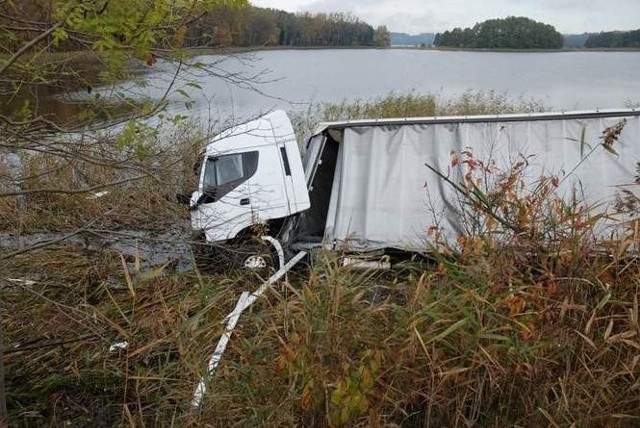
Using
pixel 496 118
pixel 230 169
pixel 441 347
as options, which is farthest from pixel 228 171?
pixel 441 347

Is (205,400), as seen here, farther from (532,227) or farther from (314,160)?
(314,160)

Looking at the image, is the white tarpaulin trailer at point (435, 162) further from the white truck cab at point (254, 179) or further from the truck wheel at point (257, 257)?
the truck wheel at point (257, 257)

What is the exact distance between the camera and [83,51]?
3.58 meters

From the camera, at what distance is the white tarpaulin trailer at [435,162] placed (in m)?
7.25

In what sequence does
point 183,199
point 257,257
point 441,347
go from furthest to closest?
point 183,199, point 257,257, point 441,347

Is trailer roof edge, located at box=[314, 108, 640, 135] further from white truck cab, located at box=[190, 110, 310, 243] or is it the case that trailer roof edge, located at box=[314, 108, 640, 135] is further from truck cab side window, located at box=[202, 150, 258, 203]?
truck cab side window, located at box=[202, 150, 258, 203]

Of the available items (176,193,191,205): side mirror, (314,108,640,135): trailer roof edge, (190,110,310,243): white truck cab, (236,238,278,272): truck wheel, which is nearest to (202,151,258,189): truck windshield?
(190,110,310,243): white truck cab

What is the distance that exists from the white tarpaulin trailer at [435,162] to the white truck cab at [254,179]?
0.40 meters

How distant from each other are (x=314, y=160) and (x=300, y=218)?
79 centimetres

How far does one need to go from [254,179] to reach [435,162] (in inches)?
89.1

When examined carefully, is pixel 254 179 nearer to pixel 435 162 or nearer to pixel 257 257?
pixel 257 257

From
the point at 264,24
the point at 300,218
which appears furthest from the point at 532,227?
the point at 300,218

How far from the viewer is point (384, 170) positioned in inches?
311

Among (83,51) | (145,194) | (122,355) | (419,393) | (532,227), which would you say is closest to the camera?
(419,393)
